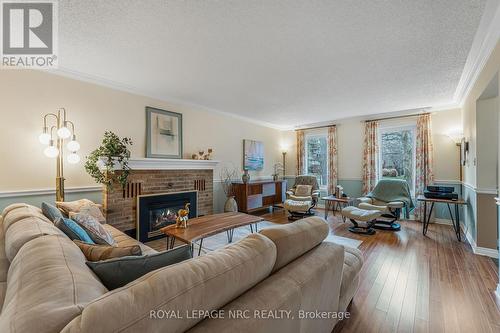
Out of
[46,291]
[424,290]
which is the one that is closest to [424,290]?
[424,290]

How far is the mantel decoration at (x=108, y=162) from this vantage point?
3121mm

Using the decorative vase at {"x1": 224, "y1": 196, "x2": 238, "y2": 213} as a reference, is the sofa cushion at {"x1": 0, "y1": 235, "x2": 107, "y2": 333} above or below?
above

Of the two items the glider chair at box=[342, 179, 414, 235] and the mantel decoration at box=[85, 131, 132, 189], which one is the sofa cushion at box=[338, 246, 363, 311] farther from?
the mantel decoration at box=[85, 131, 132, 189]

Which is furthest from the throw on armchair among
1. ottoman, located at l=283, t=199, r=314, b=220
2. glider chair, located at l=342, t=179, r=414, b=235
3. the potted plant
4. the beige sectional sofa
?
the beige sectional sofa

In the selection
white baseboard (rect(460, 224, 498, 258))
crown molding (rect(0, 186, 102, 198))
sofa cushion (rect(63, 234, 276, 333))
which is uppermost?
crown molding (rect(0, 186, 102, 198))

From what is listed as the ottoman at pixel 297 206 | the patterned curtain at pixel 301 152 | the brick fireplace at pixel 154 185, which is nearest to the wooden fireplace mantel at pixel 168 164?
the brick fireplace at pixel 154 185

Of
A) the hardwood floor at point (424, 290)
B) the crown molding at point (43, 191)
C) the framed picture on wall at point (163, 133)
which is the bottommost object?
the hardwood floor at point (424, 290)

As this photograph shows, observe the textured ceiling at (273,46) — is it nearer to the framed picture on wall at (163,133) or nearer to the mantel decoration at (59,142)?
the framed picture on wall at (163,133)

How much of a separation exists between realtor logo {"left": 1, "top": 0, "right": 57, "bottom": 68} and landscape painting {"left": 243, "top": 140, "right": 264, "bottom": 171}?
3.89 metres

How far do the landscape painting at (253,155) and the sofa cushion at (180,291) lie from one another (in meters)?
4.75

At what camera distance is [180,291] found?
705 millimetres

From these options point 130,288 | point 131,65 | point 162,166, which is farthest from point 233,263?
point 162,166

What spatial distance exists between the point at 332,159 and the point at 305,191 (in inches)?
47.0

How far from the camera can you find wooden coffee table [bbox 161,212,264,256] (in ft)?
7.80
